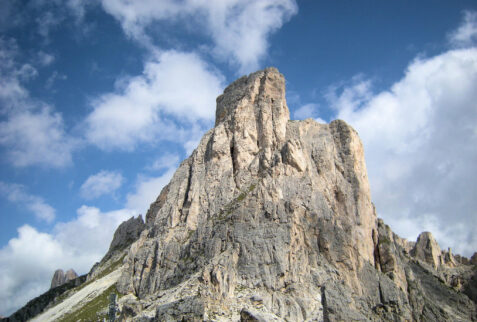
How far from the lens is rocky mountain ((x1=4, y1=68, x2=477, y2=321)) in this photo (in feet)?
224

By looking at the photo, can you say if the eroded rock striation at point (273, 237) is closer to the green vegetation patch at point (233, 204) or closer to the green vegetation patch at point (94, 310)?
the green vegetation patch at point (233, 204)

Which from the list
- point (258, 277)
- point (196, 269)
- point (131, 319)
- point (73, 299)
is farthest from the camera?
point (73, 299)

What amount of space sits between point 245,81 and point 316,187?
132ft

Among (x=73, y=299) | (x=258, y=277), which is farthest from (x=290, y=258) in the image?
(x=73, y=299)

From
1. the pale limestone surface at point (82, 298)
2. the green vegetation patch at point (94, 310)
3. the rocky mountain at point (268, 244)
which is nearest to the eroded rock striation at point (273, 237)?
the rocky mountain at point (268, 244)

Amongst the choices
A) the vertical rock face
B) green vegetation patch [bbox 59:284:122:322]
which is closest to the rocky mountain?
green vegetation patch [bbox 59:284:122:322]

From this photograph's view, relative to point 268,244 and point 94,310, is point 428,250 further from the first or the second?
point 94,310

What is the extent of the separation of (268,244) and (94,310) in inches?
1566

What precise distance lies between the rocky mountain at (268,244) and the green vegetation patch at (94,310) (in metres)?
0.40

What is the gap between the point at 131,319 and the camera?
65.4 meters

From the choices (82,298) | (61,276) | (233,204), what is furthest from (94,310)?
(61,276)

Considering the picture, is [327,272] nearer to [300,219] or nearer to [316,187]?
[300,219]

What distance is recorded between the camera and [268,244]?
7481 cm

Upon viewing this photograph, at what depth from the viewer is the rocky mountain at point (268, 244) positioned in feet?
224
